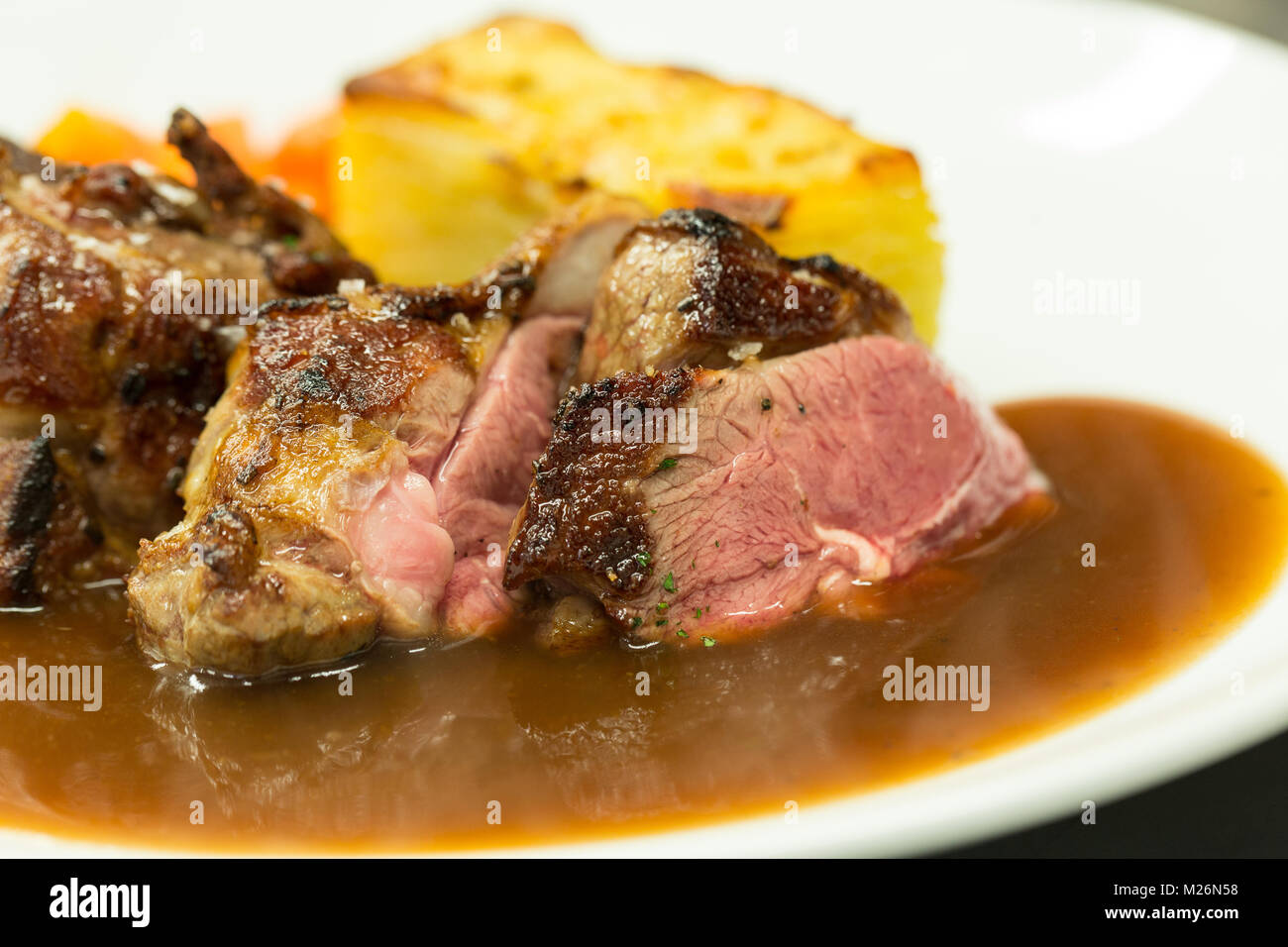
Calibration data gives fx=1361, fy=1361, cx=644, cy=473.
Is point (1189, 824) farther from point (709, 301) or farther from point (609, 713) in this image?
point (709, 301)

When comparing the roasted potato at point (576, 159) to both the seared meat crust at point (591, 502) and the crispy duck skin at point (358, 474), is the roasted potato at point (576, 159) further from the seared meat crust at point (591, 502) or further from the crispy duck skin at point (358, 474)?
the seared meat crust at point (591, 502)

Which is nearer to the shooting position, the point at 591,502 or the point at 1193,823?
the point at 1193,823

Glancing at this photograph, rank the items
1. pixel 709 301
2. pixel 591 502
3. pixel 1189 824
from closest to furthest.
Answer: pixel 1189 824, pixel 591 502, pixel 709 301

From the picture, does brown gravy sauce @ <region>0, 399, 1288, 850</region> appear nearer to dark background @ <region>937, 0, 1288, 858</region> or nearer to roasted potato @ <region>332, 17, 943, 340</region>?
dark background @ <region>937, 0, 1288, 858</region>

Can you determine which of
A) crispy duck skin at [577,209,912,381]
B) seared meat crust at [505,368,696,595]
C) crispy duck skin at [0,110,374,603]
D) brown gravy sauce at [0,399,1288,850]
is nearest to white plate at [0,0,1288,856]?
brown gravy sauce at [0,399,1288,850]

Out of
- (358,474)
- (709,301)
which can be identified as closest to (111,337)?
(358,474)
